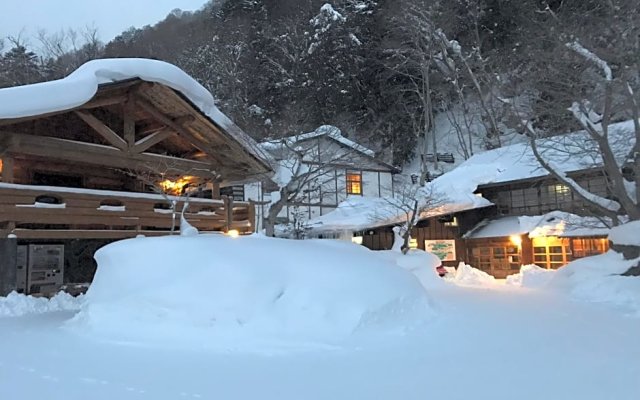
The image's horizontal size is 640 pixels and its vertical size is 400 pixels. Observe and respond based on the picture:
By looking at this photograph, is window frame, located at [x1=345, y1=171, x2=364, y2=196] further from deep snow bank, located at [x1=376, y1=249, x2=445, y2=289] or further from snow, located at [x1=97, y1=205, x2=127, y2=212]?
snow, located at [x1=97, y1=205, x2=127, y2=212]

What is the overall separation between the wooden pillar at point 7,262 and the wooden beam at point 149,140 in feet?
11.5

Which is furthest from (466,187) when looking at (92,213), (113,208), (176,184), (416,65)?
(92,213)

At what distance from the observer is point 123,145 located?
12.5 metres

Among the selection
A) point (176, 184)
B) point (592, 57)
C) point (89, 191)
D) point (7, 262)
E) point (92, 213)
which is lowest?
point (7, 262)

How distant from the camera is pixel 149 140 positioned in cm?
1316

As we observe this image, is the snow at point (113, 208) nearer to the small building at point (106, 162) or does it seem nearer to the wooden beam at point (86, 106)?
the small building at point (106, 162)

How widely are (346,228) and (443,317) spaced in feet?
56.5

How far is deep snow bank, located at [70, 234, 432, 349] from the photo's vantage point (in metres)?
6.72

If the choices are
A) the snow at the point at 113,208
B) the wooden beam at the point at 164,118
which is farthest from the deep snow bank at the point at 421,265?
the snow at the point at 113,208

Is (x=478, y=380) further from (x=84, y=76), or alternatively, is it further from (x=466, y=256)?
(x=466, y=256)

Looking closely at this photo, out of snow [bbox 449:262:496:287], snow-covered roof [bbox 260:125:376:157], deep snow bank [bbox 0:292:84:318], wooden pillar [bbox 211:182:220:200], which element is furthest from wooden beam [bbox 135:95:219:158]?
snow [bbox 449:262:496:287]

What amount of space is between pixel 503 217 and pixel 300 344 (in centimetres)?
1939

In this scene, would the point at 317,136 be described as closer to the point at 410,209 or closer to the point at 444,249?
the point at 410,209

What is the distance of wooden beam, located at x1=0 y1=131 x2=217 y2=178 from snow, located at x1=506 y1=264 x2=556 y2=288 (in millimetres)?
10626
